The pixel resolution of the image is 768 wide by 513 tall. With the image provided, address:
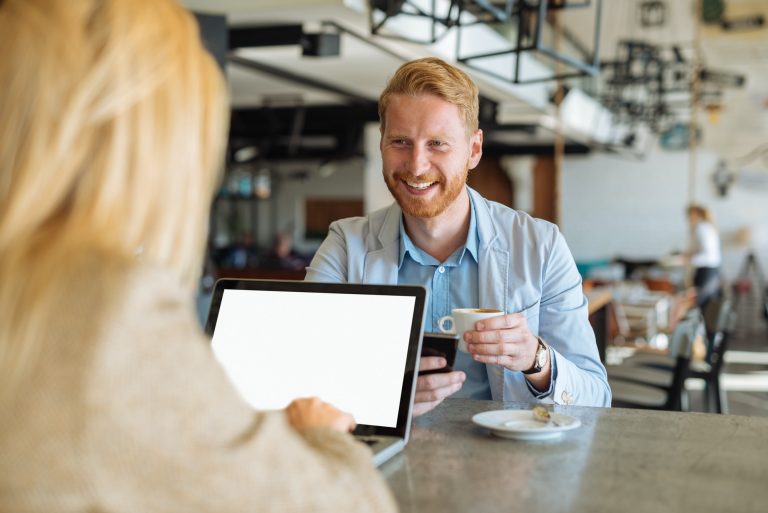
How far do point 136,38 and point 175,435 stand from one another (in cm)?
36

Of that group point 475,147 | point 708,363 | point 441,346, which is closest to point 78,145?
point 441,346

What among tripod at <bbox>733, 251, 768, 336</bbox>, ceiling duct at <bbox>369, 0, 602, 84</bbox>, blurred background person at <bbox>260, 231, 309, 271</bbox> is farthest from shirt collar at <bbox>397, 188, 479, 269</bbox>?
tripod at <bbox>733, 251, 768, 336</bbox>

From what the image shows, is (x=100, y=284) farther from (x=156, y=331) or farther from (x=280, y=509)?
(x=280, y=509)

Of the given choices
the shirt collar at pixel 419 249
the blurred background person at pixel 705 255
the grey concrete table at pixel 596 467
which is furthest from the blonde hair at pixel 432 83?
the blurred background person at pixel 705 255

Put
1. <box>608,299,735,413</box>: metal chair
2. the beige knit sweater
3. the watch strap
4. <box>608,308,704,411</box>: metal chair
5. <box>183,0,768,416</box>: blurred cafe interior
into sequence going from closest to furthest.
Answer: the beige knit sweater, the watch strap, <box>608,308,704,411</box>: metal chair, <box>608,299,735,413</box>: metal chair, <box>183,0,768,416</box>: blurred cafe interior

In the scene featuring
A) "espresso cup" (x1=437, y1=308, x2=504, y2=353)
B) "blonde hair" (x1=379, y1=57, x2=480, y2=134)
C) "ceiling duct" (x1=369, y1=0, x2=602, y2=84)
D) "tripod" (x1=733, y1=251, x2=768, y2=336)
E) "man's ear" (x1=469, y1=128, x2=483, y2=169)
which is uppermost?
"ceiling duct" (x1=369, y1=0, x2=602, y2=84)

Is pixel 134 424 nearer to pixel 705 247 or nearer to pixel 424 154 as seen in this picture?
pixel 424 154

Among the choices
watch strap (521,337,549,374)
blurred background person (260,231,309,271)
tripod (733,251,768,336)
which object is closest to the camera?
watch strap (521,337,549,374)

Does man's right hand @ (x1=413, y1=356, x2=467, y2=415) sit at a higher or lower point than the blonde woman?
lower

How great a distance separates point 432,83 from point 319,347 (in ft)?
2.70

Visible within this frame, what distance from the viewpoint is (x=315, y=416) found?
3.64 feet

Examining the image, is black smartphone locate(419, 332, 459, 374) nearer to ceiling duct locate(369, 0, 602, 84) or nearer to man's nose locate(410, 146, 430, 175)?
man's nose locate(410, 146, 430, 175)

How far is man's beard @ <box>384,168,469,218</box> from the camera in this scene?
1.97 metres

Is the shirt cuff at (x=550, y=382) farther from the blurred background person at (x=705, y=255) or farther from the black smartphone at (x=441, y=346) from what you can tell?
the blurred background person at (x=705, y=255)
